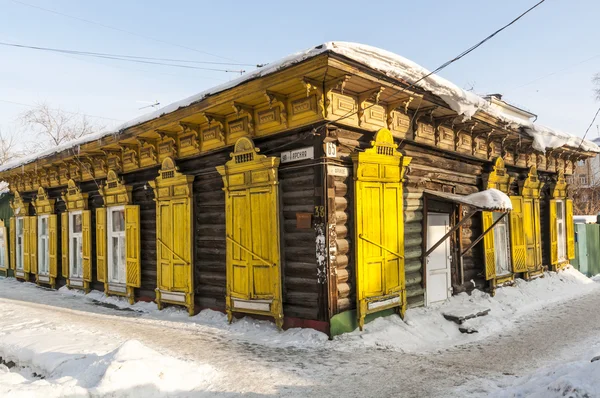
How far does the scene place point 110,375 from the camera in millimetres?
4684

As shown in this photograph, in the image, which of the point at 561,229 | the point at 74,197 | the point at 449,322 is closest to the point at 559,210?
the point at 561,229

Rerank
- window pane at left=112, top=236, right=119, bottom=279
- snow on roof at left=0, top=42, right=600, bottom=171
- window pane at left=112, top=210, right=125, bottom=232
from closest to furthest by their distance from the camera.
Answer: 1. snow on roof at left=0, top=42, right=600, bottom=171
2. window pane at left=112, top=210, right=125, bottom=232
3. window pane at left=112, top=236, right=119, bottom=279

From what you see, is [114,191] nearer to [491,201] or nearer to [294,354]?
[294,354]

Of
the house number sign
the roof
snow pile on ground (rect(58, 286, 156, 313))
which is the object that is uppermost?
the house number sign

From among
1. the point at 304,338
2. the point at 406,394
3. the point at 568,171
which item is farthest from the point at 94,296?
the point at 568,171

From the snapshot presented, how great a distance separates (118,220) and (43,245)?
5.63 metres

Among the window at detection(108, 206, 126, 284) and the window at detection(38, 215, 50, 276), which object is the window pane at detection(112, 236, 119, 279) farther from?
the window at detection(38, 215, 50, 276)

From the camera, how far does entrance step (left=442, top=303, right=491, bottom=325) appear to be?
7.96 m

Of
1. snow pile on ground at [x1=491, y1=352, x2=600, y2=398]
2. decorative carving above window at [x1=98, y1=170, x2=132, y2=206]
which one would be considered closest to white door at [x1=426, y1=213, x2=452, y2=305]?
snow pile on ground at [x1=491, y1=352, x2=600, y2=398]

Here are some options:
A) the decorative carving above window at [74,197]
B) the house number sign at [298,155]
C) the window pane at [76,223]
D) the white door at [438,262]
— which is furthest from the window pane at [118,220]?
the white door at [438,262]

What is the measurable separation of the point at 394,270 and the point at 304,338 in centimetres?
210

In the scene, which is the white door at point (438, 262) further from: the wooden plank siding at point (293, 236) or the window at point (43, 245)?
the window at point (43, 245)

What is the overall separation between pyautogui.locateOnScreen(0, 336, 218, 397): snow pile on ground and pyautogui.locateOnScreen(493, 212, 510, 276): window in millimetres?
8654

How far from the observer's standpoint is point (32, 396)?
4418 millimetres
